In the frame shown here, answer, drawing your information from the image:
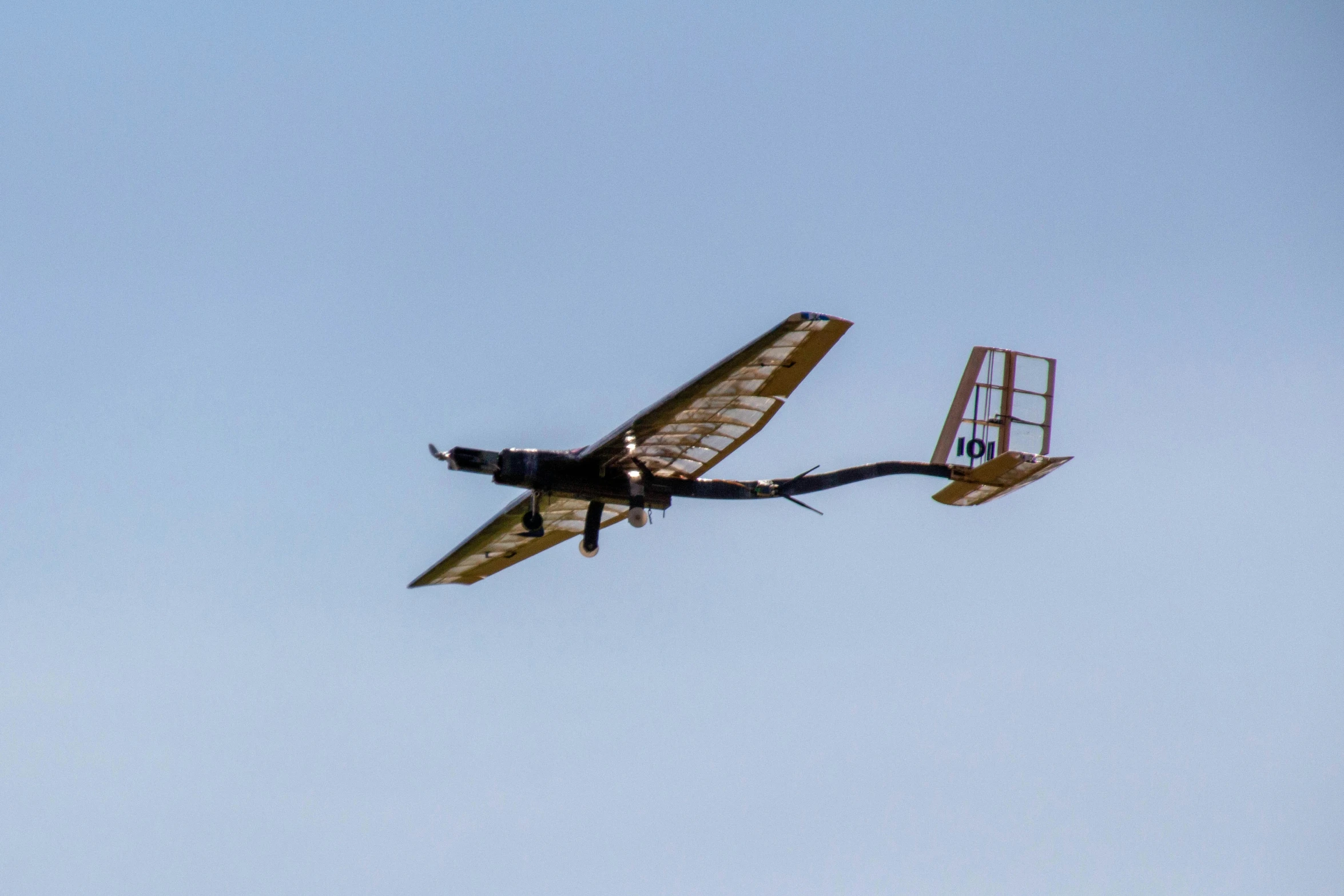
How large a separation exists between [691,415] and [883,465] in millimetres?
6171

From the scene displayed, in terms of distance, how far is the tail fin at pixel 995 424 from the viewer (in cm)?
3772

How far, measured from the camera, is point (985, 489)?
38.1 meters

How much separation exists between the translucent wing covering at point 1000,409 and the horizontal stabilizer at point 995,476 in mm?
565

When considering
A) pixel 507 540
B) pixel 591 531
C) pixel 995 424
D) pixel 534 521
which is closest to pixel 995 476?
pixel 995 424

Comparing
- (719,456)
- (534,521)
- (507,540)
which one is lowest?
(507,540)

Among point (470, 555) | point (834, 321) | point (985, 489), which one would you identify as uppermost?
point (834, 321)

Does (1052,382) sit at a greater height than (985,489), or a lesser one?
greater

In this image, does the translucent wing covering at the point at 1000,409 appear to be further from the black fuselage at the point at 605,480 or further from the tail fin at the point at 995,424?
the black fuselage at the point at 605,480

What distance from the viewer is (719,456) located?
33531mm

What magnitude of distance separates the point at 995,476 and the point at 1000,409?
2425 mm

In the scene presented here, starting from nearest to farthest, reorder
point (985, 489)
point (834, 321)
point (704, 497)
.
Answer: point (834, 321), point (704, 497), point (985, 489)

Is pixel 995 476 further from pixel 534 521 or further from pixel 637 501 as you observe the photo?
pixel 534 521

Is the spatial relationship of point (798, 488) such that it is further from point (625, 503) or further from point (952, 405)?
point (952, 405)

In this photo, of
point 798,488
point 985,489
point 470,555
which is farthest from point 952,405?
point 470,555
